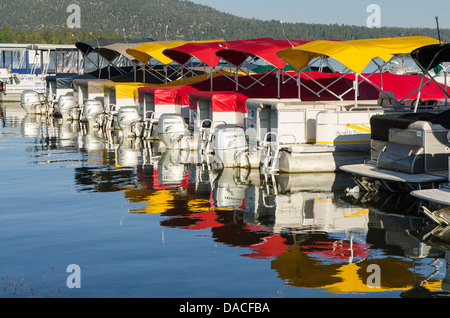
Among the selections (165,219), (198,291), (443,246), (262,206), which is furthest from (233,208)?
(198,291)

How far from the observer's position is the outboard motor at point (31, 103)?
45.3 meters

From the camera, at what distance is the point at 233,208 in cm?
1667

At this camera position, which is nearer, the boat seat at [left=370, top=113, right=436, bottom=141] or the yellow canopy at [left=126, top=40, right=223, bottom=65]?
the boat seat at [left=370, top=113, right=436, bottom=141]

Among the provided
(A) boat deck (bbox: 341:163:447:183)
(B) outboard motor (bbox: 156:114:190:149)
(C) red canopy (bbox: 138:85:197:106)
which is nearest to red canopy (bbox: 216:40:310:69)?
(C) red canopy (bbox: 138:85:197:106)

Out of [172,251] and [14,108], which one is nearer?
[172,251]

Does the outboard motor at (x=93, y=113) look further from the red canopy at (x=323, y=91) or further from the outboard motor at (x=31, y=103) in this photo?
the outboard motor at (x=31, y=103)

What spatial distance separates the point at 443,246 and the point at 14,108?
41.9 m

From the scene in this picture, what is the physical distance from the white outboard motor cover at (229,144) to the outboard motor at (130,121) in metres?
9.33

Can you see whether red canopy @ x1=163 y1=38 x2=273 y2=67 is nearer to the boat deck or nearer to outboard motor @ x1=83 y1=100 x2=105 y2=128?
outboard motor @ x1=83 y1=100 x2=105 y2=128

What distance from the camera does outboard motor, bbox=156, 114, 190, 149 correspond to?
84.2ft

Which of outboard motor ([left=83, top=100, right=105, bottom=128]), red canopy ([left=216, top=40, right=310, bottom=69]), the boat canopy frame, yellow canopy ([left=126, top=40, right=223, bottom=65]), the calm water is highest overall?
yellow canopy ([left=126, top=40, right=223, bottom=65])

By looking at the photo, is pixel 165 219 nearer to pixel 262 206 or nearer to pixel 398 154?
pixel 262 206

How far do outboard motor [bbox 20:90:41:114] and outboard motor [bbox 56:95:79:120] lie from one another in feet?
16.1
